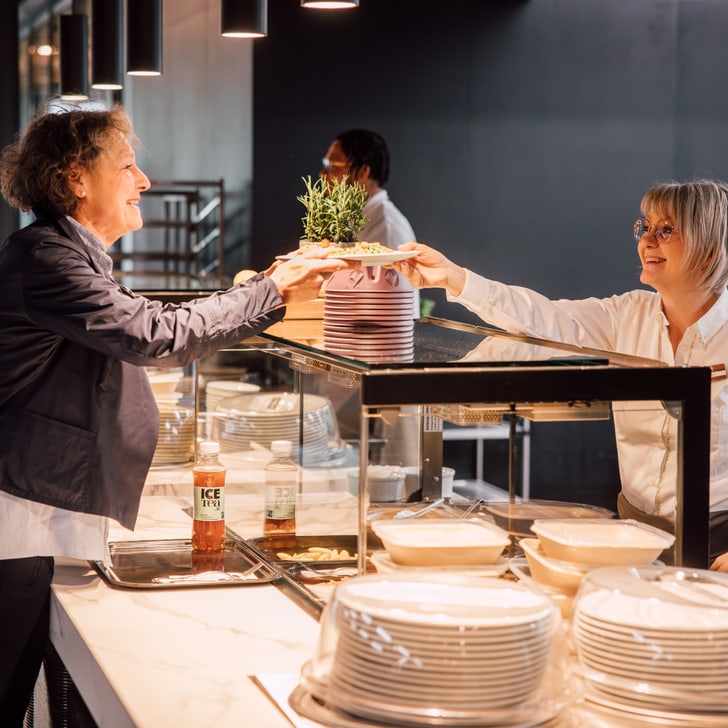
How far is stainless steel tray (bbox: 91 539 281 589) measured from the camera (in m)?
2.27

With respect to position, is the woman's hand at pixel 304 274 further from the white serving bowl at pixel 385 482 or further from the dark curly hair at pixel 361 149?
the dark curly hair at pixel 361 149

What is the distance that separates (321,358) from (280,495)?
2.32 ft

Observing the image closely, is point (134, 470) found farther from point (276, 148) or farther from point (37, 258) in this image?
point (276, 148)

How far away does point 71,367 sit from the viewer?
2246mm

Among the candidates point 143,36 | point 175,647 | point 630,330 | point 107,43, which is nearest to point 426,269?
point 630,330

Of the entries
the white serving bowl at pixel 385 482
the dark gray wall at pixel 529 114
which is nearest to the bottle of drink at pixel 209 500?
the white serving bowl at pixel 385 482

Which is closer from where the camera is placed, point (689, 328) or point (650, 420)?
point (650, 420)

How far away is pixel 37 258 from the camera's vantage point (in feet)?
7.23

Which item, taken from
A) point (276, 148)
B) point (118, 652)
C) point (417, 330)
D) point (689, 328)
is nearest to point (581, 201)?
point (276, 148)

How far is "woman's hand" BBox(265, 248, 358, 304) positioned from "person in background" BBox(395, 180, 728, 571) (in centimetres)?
29

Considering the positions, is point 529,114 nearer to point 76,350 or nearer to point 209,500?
point 209,500

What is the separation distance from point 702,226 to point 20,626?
70.0 inches

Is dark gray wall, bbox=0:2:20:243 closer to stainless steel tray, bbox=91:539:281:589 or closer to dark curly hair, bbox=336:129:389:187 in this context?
dark curly hair, bbox=336:129:389:187

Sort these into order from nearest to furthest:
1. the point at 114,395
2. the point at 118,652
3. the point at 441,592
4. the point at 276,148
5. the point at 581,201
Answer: the point at 441,592
the point at 118,652
the point at 114,395
the point at 276,148
the point at 581,201
